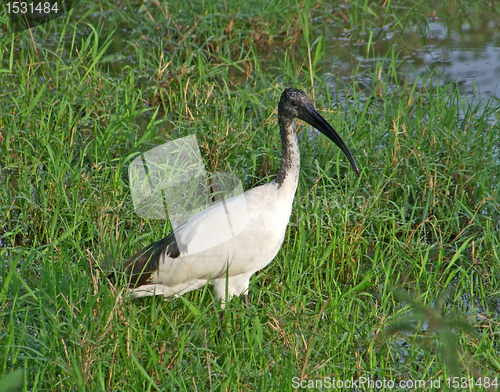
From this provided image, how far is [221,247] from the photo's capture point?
309cm

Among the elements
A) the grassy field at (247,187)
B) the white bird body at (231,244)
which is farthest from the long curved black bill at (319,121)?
the grassy field at (247,187)

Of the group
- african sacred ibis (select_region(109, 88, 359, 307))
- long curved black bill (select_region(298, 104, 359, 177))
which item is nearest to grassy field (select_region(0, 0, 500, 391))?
african sacred ibis (select_region(109, 88, 359, 307))

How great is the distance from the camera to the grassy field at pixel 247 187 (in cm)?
265

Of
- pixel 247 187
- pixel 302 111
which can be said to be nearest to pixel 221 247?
pixel 302 111

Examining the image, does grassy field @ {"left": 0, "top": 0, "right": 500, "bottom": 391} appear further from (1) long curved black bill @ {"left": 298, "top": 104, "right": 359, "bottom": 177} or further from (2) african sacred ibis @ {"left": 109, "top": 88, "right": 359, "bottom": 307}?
(1) long curved black bill @ {"left": 298, "top": 104, "right": 359, "bottom": 177}

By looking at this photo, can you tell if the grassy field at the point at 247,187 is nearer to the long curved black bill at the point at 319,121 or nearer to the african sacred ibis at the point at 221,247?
the african sacred ibis at the point at 221,247

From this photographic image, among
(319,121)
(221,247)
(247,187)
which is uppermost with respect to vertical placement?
(319,121)

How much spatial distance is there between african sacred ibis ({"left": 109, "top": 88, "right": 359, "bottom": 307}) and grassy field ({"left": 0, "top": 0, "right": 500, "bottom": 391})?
12 centimetres

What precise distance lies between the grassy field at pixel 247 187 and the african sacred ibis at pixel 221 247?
4.7 inches

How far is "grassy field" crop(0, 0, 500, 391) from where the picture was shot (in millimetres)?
2654

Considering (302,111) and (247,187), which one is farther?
(247,187)

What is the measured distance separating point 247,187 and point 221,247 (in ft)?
3.89

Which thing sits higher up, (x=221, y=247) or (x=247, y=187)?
(x=221, y=247)

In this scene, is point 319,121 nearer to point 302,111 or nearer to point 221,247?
point 302,111
